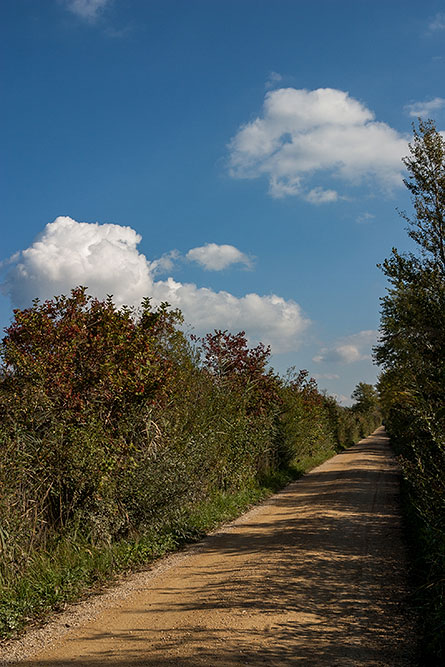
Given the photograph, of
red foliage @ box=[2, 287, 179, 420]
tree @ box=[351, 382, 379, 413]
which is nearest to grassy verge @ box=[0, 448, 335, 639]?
red foliage @ box=[2, 287, 179, 420]

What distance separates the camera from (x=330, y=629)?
16.8 feet

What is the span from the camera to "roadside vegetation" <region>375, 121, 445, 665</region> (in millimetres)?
5586

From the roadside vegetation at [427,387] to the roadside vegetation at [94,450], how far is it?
13.8 feet

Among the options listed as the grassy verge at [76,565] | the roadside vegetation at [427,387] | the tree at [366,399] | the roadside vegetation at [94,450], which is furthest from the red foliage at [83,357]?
the tree at [366,399]

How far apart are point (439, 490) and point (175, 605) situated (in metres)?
3.40

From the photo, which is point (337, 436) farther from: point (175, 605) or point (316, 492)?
point (175, 605)

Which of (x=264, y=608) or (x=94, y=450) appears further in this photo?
(x=94, y=450)

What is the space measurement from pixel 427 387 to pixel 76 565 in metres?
5.41

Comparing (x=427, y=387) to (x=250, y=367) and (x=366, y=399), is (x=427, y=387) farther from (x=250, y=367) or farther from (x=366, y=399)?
(x=366, y=399)

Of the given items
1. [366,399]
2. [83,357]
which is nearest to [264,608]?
[83,357]

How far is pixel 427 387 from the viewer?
6797 mm

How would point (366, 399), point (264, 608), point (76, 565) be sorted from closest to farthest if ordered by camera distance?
point (264, 608) → point (76, 565) → point (366, 399)

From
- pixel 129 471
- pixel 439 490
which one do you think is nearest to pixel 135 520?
pixel 129 471

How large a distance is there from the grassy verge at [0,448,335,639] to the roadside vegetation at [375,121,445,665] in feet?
13.6
